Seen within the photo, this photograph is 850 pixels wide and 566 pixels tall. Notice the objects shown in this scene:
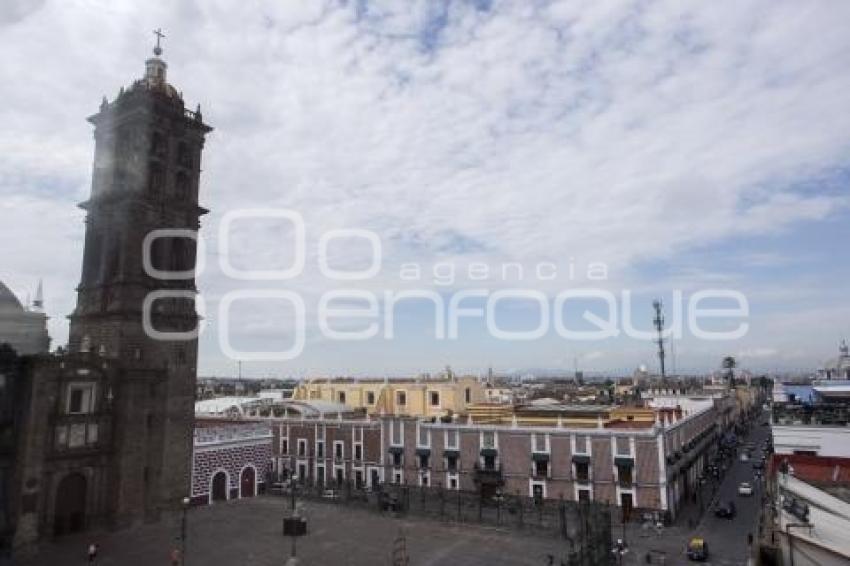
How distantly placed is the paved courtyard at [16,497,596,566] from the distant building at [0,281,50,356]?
48.3ft

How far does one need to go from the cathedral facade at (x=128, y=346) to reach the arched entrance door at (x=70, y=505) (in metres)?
0.06

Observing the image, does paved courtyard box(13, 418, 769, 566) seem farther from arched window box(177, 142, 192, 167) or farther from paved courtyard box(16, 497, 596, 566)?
arched window box(177, 142, 192, 167)

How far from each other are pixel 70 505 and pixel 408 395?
3511cm

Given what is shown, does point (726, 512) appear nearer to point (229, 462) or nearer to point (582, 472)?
point (582, 472)

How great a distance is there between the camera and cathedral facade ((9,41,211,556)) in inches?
1388

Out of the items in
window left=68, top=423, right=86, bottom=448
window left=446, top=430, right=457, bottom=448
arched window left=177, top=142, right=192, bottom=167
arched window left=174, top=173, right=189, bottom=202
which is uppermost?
arched window left=177, top=142, right=192, bottom=167

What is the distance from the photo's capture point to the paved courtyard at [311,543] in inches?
1235

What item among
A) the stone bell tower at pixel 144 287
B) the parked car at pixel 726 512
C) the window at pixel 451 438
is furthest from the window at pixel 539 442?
the stone bell tower at pixel 144 287

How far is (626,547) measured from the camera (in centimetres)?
3344

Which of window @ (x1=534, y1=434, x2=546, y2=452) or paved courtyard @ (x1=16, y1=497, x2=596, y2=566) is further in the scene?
window @ (x1=534, y1=434, x2=546, y2=452)

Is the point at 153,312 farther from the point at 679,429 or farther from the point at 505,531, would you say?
the point at 679,429

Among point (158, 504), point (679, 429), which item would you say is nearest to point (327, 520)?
point (158, 504)

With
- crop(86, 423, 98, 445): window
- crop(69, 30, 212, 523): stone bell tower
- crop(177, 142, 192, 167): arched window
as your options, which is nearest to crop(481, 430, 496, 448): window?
crop(69, 30, 212, 523): stone bell tower

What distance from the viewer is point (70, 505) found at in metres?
35.8
